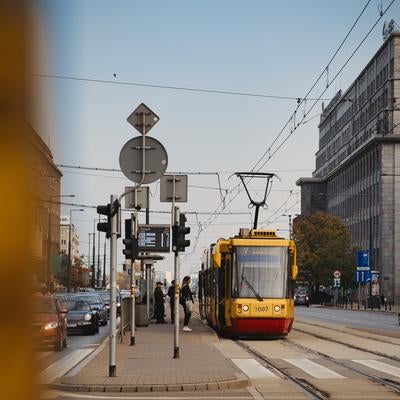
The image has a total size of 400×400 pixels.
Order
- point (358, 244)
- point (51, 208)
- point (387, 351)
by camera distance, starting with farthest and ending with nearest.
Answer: point (358, 244)
point (387, 351)
point (51, 208)

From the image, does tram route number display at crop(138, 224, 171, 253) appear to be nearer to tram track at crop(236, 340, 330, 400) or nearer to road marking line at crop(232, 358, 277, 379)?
tram track at crop(236, 340, 330, 400)

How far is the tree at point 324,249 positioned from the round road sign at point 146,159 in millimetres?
82866

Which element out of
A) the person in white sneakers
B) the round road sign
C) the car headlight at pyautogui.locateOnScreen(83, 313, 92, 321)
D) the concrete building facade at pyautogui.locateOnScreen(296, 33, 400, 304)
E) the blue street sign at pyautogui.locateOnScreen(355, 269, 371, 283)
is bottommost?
the car headlight at pyautogui.locateOnScreen(83, 313, 92, 321)

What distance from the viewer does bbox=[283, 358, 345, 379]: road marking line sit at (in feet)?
49.1

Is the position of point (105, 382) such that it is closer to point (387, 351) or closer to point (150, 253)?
point (387, 351)

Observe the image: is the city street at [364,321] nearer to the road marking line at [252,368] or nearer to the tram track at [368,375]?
the tram track at [368,375]

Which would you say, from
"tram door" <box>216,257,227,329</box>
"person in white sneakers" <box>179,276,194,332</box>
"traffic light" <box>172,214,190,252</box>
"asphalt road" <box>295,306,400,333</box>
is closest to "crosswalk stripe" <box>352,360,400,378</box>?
"traffic light" <box>172,214,190,252</box>

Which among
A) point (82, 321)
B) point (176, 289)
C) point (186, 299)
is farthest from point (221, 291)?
point (176, 289)

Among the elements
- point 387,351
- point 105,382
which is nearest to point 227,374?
point 105,382

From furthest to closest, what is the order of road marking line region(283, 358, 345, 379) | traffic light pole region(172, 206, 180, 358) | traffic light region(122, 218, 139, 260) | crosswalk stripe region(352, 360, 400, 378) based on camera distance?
traffic light region(122, 218, 139, 260) → traffic light pole region(172, 206, 180, 358) → crosswalk stripe region(352, 360, 400, 378) → road marking line region(283, 358, 345, 379)

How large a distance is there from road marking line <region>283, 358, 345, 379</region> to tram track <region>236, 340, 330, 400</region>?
40 cm

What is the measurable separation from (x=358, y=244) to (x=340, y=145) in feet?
52.8

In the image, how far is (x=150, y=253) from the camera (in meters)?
33.0

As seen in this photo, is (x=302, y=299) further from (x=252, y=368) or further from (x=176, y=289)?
(x=252, y=368)
